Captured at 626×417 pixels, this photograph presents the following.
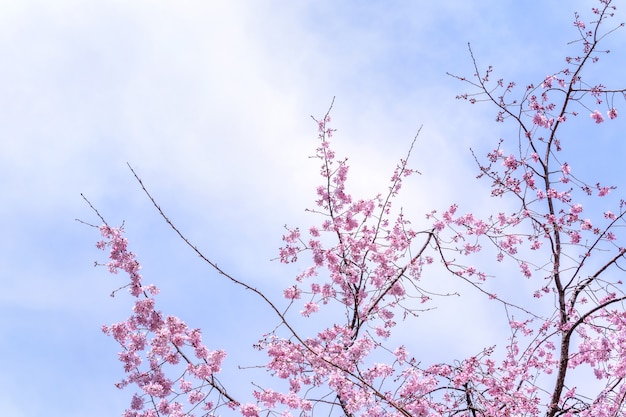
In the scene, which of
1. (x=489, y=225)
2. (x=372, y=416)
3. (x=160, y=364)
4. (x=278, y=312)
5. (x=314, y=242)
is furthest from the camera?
(x=489, y=225)

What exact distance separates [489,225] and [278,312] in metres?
4.89

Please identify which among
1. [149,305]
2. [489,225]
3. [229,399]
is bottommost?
[229,399]

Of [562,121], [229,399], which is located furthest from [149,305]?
[562,121]

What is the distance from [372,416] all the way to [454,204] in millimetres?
4080

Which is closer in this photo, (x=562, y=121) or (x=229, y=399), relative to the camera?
(x=229, y=399)

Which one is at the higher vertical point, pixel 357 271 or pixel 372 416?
pixel 357 271

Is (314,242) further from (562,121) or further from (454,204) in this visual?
(562,121)

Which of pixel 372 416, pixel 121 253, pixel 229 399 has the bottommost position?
pixel 372 416

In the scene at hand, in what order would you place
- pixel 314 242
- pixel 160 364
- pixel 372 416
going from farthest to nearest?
1. pixel 314 242
2. pixel 160 364
3. pixel 372 416

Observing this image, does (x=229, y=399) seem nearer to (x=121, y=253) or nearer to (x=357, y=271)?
(x=121, y=253)

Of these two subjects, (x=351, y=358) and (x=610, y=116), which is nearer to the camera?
(x=351, y=358)

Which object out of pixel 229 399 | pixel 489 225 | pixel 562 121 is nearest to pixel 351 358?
pixel 229 399

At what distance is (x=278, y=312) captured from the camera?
6762mm

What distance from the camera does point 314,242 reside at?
31.8 feet
